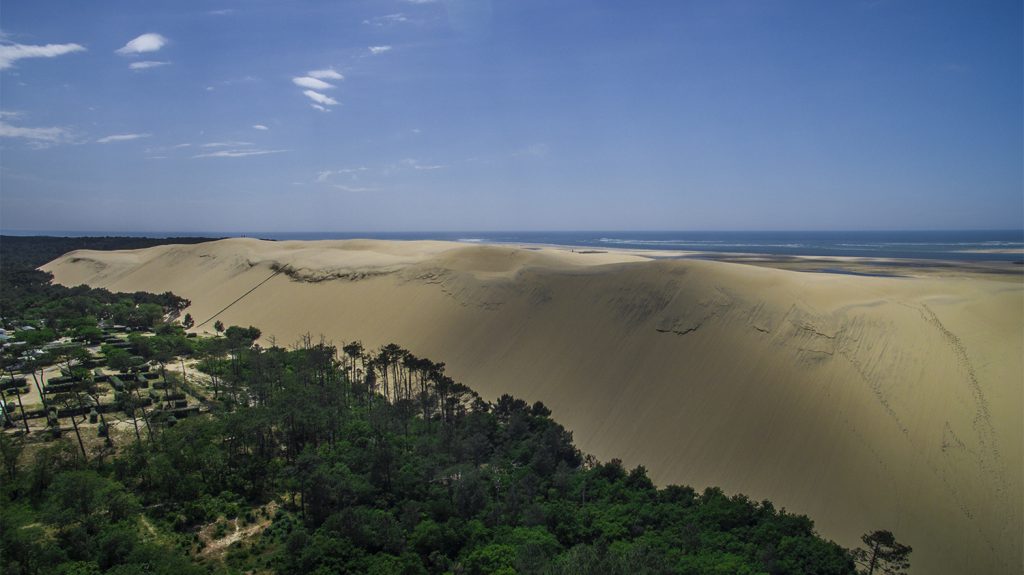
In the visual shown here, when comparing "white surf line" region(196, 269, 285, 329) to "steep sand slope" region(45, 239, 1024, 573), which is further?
"white surf line" region(196, 269, 285, 329)

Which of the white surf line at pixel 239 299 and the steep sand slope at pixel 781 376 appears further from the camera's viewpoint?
the white surf line at pixel 239 299

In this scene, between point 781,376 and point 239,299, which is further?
point 239,299

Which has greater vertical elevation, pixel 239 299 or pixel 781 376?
pixel 239 299

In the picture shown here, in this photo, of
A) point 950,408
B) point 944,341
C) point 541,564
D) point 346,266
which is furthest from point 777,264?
point 541,564

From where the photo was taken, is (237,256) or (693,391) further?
(237,256)

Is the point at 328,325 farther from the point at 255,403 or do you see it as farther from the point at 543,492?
the point at 543,492

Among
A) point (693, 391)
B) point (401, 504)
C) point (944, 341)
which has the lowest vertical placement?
point (401, 504)

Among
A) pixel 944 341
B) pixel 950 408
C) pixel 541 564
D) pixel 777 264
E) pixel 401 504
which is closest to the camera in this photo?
pixel 541 564

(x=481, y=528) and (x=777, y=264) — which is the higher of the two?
(x=777, y=264)
